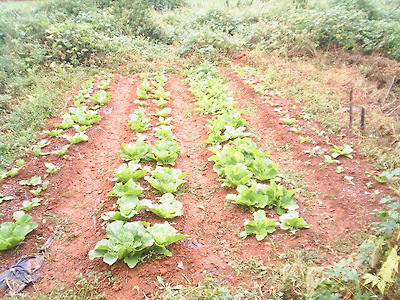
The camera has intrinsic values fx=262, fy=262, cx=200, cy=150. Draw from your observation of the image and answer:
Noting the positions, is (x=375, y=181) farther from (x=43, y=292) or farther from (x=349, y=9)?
(x=349, y=9)

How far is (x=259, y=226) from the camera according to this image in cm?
360

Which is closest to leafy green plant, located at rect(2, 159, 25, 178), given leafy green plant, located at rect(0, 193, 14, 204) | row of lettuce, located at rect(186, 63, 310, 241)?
leafy green plant, located at rect(0, 193, 14, 204)

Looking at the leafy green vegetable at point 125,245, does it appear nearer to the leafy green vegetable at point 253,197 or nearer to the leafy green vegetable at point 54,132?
the leafy green vegetable at point 253,197

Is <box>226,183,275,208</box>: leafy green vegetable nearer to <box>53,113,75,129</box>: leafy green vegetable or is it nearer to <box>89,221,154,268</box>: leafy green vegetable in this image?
<box>89,221,154,268</box>: leafy green vegetable

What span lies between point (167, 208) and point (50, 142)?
3.43m

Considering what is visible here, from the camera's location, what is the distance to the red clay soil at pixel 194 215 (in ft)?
10.2

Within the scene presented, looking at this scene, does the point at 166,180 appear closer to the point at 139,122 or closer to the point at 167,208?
the point at 167,208

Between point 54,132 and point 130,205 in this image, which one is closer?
point 130,205

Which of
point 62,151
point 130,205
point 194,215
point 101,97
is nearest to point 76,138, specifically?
point 62,151

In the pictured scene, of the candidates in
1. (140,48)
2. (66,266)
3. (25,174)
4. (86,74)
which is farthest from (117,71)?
(66,266)

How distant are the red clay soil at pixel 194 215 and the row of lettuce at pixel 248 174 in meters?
0.14

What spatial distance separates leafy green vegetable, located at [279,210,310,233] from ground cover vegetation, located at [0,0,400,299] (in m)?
0.02

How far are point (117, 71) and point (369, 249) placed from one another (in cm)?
982

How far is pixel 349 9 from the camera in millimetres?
10273
